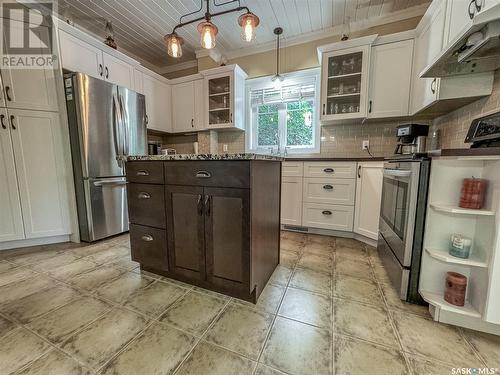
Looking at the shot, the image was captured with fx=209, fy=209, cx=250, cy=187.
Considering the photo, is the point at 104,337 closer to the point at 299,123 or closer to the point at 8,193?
the point at 8,193

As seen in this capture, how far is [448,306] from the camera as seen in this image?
112cm

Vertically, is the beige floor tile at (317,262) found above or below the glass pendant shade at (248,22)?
below

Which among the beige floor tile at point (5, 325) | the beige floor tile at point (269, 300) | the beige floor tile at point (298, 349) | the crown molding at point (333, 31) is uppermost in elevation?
the crown molding at point (333, 31)

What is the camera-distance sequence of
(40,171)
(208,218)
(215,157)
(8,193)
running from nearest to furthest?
(215,157), (208,218), (8,193), (40,171)

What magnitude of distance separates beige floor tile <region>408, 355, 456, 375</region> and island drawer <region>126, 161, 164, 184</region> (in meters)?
1.62

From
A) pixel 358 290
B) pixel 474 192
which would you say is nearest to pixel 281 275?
pixel 358 290

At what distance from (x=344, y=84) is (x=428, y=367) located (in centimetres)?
263

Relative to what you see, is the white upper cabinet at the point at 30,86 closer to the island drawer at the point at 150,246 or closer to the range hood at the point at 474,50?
the island drawer at the point at 150,246

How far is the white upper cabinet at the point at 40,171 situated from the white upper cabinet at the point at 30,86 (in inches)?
3.0

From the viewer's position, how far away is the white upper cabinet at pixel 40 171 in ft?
6.63

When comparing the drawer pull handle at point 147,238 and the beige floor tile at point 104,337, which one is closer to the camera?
the beige floor tile at point 104,337

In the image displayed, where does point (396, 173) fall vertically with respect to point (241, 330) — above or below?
above

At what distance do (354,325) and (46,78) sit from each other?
3.30 metres

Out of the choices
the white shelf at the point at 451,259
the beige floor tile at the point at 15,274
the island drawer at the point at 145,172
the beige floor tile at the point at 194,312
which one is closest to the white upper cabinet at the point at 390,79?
the white shelf at the point at 451,259
